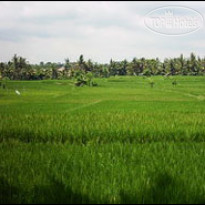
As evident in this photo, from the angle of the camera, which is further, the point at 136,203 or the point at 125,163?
the point at 125,163

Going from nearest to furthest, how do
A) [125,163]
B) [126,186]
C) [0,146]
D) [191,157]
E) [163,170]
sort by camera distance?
[126,186]
[163,170]
[125,163]
[191,157]
[0,146]

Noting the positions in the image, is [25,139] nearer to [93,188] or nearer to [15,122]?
[15,122]

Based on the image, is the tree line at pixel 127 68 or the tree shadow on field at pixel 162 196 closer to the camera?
the tree shadow on field at pixel 162 196

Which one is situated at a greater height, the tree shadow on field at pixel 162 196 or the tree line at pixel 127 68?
the tree line at pixel 127 68

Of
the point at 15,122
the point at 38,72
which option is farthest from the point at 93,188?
the point at 38,72

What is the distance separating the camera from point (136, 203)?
1.81 meters

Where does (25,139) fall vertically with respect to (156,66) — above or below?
below

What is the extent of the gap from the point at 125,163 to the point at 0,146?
1651 mm

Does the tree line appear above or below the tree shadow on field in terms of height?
above

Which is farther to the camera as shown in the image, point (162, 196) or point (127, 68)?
point (127, 68)

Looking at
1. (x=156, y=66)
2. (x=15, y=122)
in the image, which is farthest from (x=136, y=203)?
(x=156, y=66)

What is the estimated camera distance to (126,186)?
194 centimetres

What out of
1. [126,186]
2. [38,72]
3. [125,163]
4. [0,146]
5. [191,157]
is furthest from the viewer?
[38,72]

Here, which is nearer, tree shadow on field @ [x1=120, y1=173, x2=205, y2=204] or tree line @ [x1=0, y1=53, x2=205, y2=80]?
tree shadow on field @ [x1=120, y1=173, x2=205, y2=204]
